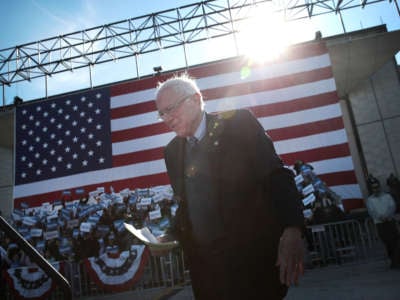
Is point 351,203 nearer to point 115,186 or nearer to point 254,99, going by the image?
point 254,99

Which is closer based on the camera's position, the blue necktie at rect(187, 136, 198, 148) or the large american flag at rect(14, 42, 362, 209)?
the blue necktie at rect(187, 136, 198, 148)

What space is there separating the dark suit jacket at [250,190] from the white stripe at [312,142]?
7.14m

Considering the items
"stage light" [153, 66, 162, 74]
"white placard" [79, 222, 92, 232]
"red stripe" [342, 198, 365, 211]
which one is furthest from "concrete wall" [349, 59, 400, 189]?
"white placard" [79, 222, 92, 232]

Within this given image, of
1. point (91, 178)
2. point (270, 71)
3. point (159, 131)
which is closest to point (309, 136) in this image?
point (270, 71)

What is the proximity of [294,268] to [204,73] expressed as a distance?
8791 millimetres

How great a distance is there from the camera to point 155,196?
7.64 metres

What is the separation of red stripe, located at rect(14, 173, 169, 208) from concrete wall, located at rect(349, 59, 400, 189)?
8.55 m

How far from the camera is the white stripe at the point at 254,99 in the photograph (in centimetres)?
849

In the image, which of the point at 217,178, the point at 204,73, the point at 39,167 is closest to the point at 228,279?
the point at 217,178

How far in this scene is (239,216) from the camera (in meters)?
1.17

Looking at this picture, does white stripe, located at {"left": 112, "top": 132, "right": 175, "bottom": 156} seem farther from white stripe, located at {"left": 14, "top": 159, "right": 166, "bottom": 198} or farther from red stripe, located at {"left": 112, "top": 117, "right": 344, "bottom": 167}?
white stripe, located at {"left": 14, "top": 159, "right": 166, "bottom": 198}

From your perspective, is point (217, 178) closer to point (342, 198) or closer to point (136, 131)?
point (342, 198)

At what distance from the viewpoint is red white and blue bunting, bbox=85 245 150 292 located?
5.34 m

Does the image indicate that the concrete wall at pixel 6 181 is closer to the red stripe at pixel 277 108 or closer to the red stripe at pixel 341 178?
the red stripe at pixel 277 108
